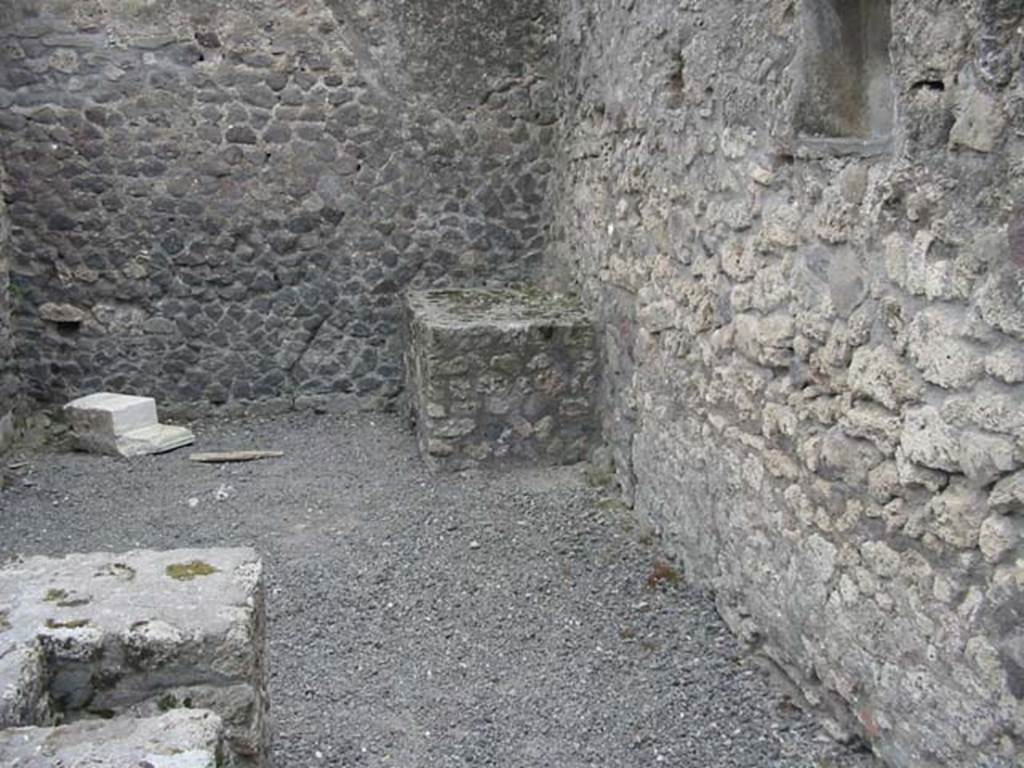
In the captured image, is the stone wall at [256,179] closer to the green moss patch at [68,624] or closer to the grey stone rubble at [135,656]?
the grey stone rubble at [135,656]

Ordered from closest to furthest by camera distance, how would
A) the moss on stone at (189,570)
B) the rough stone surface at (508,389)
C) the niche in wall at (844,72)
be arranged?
1. the moss on stone at (189,570)
2. the niche in wall at (844,72)
3. the rough stone surface at (508,389)

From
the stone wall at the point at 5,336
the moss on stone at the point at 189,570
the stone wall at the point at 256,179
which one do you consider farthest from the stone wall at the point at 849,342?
the stone wall at the point at 5,336

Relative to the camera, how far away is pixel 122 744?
2096mm

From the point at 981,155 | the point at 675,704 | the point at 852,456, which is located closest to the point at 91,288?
the point at 675,704

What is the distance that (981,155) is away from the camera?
226 cm

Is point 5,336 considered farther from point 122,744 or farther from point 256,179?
point 122,744

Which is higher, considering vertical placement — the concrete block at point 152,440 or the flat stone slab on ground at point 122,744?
the flat stone slab on ground at point 122,744

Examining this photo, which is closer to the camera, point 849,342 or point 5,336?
point 849,342

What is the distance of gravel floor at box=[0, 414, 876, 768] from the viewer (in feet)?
10.5

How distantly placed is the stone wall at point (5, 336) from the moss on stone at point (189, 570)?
4010mm

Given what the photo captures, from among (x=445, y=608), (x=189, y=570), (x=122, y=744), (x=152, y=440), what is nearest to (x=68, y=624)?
(x=189, y=570)

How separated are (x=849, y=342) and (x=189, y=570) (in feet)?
6.18

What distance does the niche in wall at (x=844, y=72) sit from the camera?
9.53 ft

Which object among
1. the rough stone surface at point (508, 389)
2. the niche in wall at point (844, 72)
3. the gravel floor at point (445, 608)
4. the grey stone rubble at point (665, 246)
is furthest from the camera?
the rough stone surface at point (508, 389)
